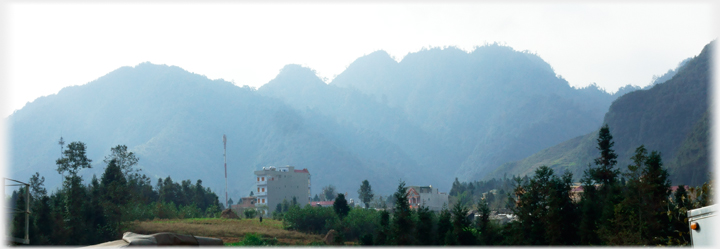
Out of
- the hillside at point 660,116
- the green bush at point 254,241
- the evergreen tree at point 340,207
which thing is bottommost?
the green bush at point 254,241

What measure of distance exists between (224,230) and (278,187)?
89.6 feet

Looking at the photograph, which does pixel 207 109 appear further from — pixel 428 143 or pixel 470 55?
pixel 470 55

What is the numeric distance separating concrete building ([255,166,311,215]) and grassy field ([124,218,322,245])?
23720 millimetres

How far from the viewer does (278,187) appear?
4744cm

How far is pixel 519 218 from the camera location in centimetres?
1489

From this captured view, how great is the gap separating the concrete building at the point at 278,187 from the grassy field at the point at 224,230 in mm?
23720

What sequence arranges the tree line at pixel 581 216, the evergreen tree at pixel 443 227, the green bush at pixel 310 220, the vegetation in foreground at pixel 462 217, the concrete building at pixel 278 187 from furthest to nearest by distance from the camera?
1. the concrete building at pixel 278 187
2. the green bush at pixel 310 220
3. the evergreen tree at pixel 443 227
4. the vegetation in foreground at pixel 462 217
5. the tree line at pixel 581 216

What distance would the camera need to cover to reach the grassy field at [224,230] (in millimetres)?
19594

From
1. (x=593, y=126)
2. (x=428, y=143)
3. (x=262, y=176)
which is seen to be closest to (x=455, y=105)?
(x=428, y=143)

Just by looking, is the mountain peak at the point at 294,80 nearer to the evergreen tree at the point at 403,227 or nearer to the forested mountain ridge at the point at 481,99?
the forested mountain ridge at the point at 481,99

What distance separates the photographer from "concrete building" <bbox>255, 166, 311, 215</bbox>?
4706 cm

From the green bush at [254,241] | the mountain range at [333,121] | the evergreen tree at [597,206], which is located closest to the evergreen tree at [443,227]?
the evergreen tree at [597,206]

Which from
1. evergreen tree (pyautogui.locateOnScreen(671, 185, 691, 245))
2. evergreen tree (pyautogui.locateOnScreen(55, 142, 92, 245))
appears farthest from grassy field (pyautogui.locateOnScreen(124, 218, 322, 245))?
evergreen tree (pyautogui.locateOnScreen(671, 185, 691, 245))

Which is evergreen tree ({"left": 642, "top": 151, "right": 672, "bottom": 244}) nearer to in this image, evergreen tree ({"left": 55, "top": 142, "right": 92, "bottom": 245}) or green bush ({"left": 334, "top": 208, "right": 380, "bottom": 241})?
green bush ({"left": 334, "top": 208, "right": 380, "bottom": 241})
